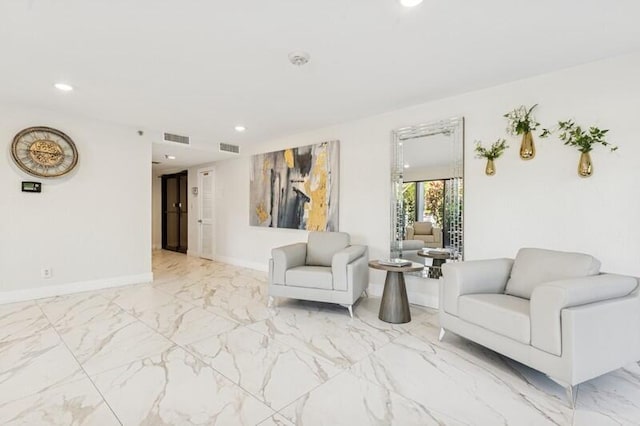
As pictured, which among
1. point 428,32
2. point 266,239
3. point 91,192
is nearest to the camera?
point 428,32

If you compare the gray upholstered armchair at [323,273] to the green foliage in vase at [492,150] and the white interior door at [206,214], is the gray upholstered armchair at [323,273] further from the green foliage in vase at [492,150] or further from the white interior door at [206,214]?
the white interior door at [206,214]

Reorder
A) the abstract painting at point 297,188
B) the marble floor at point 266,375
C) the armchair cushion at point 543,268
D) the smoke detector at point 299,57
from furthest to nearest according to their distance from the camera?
the abstract painting at point 297,188 → the smoke detector at point 299,57 → the armchair cushion at point 543,268 → the marble floor at point 266,375

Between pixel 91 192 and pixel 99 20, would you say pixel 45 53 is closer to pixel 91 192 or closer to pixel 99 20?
pixel 99 20

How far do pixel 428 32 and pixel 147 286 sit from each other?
Answer: 4.38 metres

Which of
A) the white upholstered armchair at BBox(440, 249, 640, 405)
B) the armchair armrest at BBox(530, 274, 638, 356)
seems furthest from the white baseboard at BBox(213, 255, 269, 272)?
the armchair armrest at BBox(530, 274, 638, 356)

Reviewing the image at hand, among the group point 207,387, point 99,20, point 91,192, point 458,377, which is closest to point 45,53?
point 99,20

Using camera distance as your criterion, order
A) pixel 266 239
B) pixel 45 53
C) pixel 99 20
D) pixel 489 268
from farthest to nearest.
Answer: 1. pixel 266 239
2. pixel 489 268
3. pixel 45 53
4. pixel 99 20

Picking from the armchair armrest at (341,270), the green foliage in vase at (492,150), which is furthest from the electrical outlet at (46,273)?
the green foliage in vase at (492,150)

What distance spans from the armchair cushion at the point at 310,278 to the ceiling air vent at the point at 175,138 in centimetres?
293

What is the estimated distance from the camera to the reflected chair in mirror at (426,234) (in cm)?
343

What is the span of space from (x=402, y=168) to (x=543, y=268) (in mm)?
1747

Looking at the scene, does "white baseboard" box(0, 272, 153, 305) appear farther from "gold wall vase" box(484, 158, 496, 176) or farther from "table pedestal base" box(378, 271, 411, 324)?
"gold wall vase" box(484, 158, 496, 176)

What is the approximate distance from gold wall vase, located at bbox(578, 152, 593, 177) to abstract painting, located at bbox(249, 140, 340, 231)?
2.53 meters

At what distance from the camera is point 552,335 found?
1.80 m
